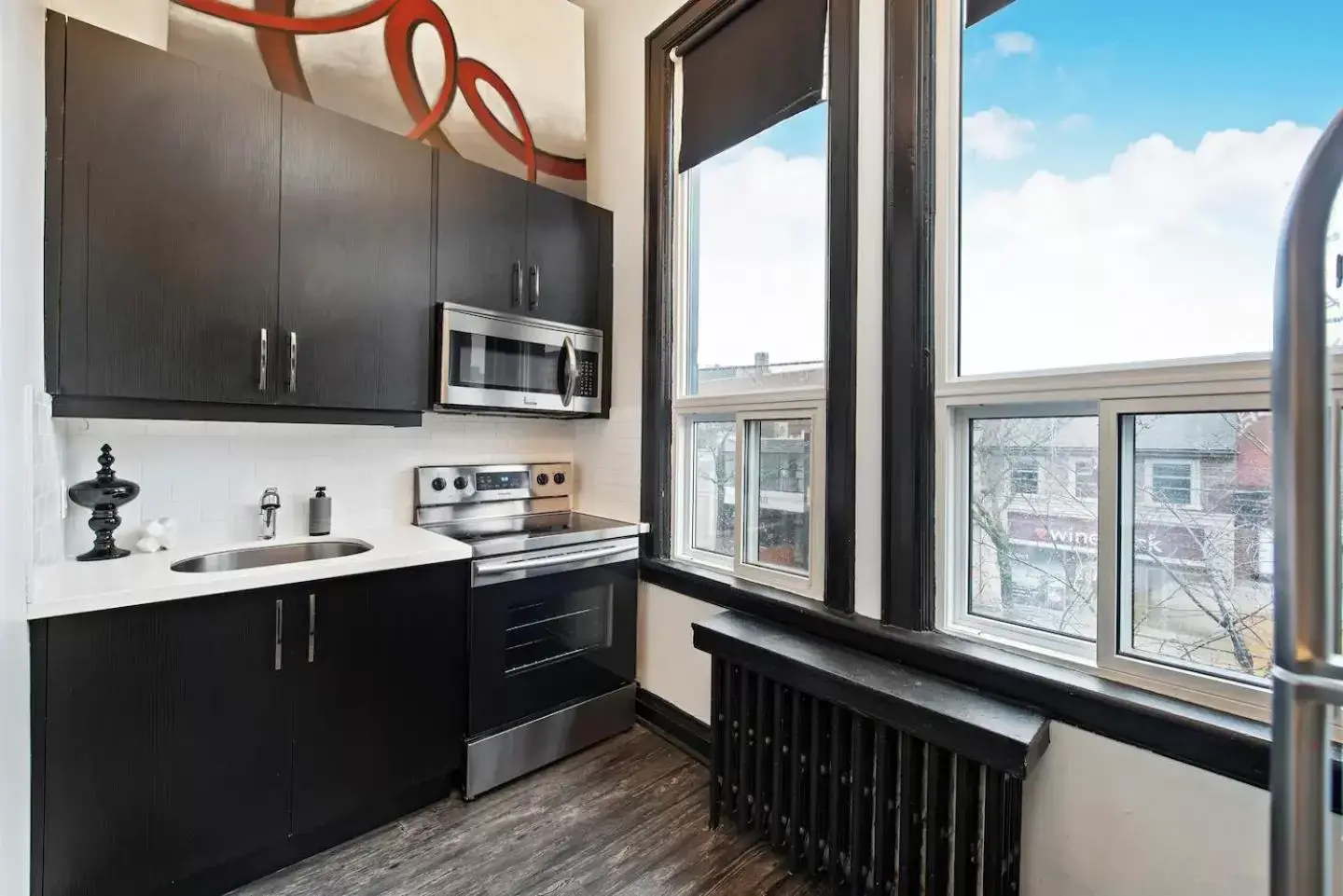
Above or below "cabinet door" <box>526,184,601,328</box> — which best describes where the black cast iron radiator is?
below

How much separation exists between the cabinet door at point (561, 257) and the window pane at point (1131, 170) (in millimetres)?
1589

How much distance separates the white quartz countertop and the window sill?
1242 mm

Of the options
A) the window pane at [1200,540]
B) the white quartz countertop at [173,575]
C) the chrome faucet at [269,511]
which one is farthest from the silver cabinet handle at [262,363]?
the window pane at [1200,540]

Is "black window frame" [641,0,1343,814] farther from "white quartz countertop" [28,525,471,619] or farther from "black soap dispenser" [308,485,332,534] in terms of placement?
"black soap dispenser" [308,485,332,534]

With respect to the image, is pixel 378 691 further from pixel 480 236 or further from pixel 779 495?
pixel 480 236

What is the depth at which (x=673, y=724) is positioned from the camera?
2393mm

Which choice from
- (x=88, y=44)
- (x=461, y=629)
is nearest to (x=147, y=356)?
(x=88, y=44)

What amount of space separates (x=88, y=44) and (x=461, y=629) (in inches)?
76.4

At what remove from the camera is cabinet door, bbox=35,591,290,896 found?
1.34 metres

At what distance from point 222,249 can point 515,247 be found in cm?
99

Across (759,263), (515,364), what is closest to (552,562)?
(515,364)

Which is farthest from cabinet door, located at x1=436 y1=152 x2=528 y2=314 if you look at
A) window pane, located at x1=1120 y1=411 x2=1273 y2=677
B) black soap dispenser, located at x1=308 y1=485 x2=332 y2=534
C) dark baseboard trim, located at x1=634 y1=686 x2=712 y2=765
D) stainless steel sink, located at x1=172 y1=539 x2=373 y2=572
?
window pane, located at x1=1120 y1=411 x2=1273 y2=677

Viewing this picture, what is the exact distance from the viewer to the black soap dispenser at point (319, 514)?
7.00ft

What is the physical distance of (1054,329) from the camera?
142 cm
